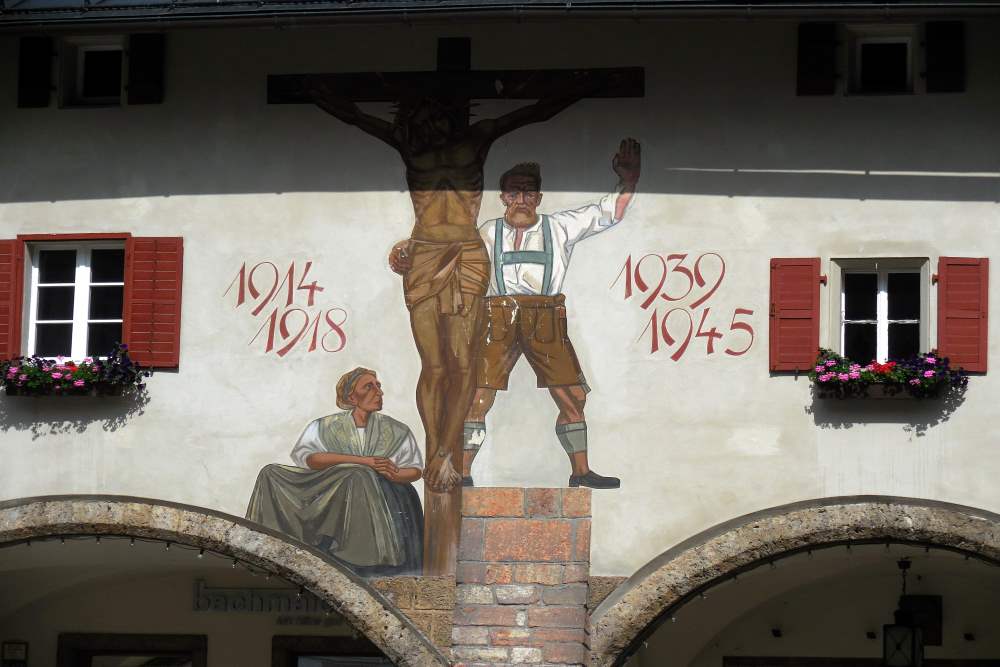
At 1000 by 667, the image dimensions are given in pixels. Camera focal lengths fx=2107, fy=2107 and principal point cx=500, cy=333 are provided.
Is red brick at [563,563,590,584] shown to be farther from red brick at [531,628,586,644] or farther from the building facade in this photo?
red brick at [531,628,586,644]

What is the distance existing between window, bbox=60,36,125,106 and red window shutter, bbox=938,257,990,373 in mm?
5951

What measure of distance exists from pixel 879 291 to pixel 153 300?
4.98m

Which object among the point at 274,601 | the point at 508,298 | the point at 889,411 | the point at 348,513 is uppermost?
the point at 508,298

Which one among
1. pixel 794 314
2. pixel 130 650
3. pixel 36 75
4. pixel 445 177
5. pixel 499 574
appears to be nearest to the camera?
pixel 499 574

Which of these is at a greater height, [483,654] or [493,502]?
[493,502]

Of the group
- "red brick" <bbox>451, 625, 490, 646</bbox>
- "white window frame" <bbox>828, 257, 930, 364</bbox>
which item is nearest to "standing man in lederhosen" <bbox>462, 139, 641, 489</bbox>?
"red brick" <bbox>451, 625, 490, 646</bbox>

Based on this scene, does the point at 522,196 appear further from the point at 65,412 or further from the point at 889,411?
the point at 65,412

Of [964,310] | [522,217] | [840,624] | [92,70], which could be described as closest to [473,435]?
[522,217]

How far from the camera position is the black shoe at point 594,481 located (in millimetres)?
14016

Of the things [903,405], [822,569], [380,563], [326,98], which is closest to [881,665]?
[822,569]

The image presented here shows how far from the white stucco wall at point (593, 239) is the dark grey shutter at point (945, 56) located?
0.29 feet

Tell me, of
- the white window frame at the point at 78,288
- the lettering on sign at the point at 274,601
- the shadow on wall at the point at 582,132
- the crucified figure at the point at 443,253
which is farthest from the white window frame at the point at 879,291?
the white window frame at the point at 78,288

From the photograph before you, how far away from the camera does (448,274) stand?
14.5 meters

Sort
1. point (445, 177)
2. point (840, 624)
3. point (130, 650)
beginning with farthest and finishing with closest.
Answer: point (130, 650) < point (840, 624) < point (445, 177)
